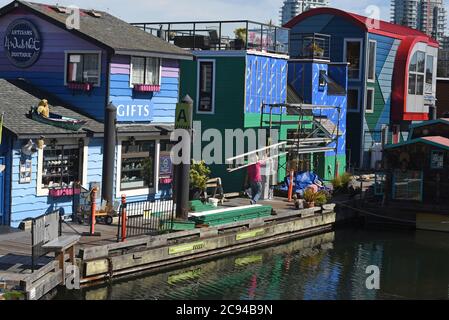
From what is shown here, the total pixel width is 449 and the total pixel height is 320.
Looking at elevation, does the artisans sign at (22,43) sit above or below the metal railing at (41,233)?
above

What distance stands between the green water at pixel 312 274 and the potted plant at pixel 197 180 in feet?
11.1

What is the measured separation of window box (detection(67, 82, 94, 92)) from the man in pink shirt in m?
7.22

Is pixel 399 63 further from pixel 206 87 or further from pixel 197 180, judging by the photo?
pixel 197 180

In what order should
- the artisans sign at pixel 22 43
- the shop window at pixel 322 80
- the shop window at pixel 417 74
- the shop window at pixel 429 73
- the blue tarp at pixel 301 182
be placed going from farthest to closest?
1. the shop window at pixel 429 73
2. the shop window at pixel 417 74
3. the shop window at pixel 322 80
4. the blue tarp at pixel 301 182
5. the artisans sign at pixel 22 43

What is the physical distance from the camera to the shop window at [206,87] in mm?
33469

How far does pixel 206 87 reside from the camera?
1324 inches

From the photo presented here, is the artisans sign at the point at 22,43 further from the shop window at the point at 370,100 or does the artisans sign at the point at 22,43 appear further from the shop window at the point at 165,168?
the shop window at the point at 370,100

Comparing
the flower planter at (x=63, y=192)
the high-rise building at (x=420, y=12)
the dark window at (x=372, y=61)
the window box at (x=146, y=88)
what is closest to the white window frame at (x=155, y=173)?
the window box at (x=146, y=88)

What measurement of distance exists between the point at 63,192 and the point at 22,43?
21.3 feet

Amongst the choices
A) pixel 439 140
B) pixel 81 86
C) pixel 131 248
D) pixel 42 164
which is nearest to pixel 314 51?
pixel 439 140
